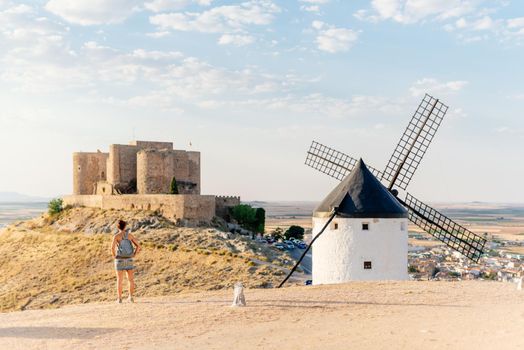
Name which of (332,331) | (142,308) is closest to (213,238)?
(142,308)

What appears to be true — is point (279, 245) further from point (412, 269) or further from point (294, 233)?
point (294, 233)

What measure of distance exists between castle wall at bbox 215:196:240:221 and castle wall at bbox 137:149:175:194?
165 inches

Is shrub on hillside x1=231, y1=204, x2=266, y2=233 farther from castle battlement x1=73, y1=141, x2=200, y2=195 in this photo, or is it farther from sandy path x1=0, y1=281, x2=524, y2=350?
sandy path x1=0, y1=281, x2=524, y2=350

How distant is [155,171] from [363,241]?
33.1m

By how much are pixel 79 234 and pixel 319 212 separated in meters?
29.8

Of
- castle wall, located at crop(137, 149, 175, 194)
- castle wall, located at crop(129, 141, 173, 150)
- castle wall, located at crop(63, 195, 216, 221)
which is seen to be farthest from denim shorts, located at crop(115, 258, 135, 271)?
castle wall, located at crop(129, 141, 173, 150)

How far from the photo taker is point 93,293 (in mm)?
31266

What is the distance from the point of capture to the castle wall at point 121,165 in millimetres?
49875

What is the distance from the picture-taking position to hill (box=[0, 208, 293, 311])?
30.9 meters

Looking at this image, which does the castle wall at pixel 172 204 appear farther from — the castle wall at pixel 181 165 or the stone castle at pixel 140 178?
the castle wall at pixel 181 165

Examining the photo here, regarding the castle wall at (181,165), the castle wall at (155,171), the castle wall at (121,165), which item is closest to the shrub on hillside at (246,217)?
the castle wall at (181,165)

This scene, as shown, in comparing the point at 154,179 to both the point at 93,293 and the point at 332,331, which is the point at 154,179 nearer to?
the point at 93,293

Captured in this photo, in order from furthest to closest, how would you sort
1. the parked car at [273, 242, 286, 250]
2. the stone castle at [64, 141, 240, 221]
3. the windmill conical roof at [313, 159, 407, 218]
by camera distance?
the stone castle at [64, 141, 240, 221], the parked car at [273, 242, 286, 250], the windmill conical roof at [313, 159, 407, 218]

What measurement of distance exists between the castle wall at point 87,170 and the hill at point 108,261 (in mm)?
6211
